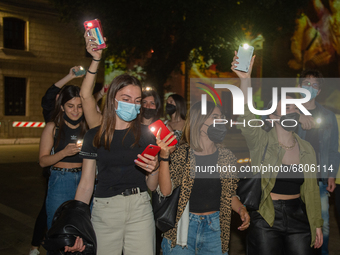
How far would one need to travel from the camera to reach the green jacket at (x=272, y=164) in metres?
3.30

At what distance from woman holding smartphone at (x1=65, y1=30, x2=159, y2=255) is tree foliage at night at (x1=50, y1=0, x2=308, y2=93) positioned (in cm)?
1048

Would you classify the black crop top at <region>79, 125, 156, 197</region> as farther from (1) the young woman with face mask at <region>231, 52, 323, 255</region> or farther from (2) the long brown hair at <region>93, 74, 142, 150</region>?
(1) the young woman with face mask at <region>231, 52, 323, 255</region>

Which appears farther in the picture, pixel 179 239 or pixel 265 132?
pixel 265 132

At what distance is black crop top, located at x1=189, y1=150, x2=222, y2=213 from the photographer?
10.2 feet

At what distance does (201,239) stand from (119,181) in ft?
2.92

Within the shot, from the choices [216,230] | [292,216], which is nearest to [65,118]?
[216,230]

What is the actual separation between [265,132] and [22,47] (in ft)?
73.8

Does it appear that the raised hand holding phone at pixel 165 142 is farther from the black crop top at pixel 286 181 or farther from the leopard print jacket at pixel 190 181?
the black crop top at pixel 286 181

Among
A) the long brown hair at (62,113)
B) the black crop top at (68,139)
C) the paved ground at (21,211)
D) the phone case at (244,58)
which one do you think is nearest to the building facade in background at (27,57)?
the paved ground at (21,211)

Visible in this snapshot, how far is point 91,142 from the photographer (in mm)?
2912

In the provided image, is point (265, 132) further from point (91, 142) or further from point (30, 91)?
point (30, 91)

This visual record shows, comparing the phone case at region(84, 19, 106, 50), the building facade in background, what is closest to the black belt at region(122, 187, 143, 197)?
the phone case at region(84, 19, 106, 50)

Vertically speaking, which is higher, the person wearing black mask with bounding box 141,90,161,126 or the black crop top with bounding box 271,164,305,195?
the person wearing black mask with bounding box 141,90,161,126

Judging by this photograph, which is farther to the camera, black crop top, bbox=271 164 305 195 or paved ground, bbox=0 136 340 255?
paved ground, bbox=0 136 340 255
